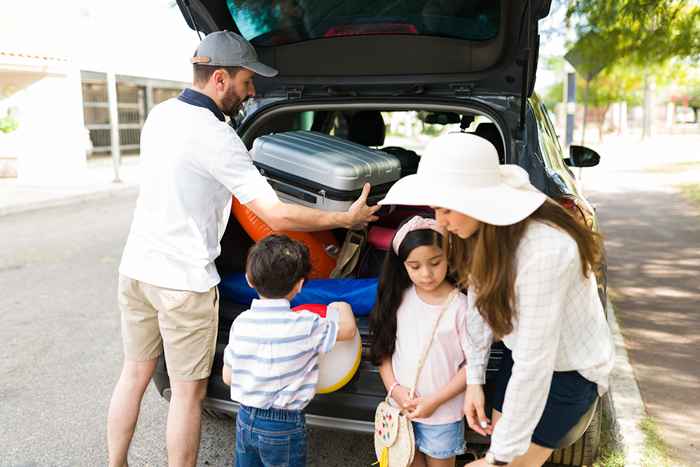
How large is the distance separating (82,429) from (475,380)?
87.5 inches

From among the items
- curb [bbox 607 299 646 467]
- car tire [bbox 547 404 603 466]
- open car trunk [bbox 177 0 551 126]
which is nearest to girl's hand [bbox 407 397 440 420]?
car tire [bbox 547 404 603 466]

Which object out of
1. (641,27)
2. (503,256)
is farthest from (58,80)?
(503,256)

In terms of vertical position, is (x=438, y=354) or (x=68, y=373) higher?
(x=438, y=354)

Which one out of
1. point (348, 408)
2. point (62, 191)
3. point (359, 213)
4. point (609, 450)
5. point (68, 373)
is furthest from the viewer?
point (62, 191)

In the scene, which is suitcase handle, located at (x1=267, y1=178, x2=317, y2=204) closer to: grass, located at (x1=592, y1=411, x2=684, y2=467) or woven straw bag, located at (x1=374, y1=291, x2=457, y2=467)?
woven straw bag, located at (x1=374, y1=291, x2=457, y2=467)

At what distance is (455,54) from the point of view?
3541mm

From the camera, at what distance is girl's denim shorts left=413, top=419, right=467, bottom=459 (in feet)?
8.09

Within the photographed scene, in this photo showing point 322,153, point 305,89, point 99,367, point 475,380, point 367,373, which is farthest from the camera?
point 99,367

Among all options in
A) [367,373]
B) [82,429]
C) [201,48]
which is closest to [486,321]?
[367,373]

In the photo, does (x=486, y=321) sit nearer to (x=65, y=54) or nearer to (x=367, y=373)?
(x=367, y=373)

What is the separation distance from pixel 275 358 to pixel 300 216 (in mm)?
587

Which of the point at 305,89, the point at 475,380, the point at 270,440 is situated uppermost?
the point at 305,89

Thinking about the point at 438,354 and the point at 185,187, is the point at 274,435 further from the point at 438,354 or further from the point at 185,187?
the point at 185,187

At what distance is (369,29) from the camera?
11.9 feet
